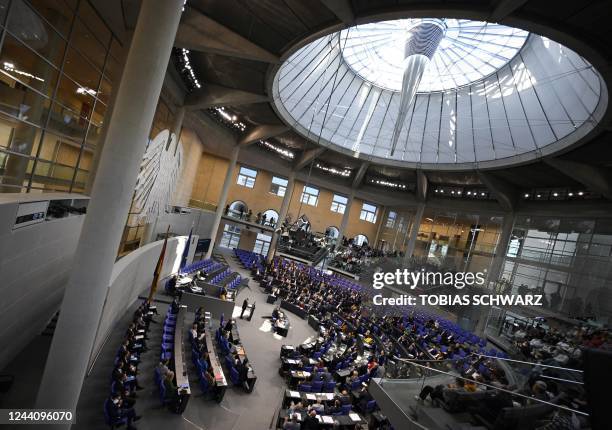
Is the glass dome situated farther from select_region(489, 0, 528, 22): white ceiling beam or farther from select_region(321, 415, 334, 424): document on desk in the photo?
select_region(321, 415, 334, 424): document on desk

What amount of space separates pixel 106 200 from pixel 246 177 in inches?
1207

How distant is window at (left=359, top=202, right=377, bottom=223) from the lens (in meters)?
39.9

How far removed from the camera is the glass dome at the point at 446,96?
1608 cm

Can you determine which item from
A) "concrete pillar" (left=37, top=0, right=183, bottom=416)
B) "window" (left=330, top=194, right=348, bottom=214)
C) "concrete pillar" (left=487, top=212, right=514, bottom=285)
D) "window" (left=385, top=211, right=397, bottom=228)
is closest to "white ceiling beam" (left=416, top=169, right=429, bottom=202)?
"concrete pillar" (left=487, top=212, right=514, bottom=285)

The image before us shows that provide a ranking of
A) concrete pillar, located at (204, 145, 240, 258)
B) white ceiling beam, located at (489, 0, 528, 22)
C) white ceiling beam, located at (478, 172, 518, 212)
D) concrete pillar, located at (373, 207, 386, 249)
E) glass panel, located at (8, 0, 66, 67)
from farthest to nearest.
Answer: concrete pillar, located at (373, 207, 386, 249) → concrete pillar, located at (204, 145, 240, 258) → white ceiling beam, located at (478, 172, 518, 212) → white ceiling beam, located at (489, 0, 528, 22) → glass panel, located at (8, 0, 66, 67)

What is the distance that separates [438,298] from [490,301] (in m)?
3.15

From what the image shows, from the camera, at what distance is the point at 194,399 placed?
9.95 meters

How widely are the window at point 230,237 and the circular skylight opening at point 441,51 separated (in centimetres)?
2151

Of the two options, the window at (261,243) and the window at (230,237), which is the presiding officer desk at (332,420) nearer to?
the window at (261,243)

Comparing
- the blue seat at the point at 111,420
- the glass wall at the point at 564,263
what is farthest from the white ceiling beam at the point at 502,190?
the blue seat at the point at 111,420

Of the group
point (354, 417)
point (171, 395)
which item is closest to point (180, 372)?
point (171, 395)

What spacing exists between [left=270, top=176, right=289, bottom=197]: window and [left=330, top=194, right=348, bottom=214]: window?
19.9ft

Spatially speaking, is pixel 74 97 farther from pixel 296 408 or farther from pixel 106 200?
pixel 296 408

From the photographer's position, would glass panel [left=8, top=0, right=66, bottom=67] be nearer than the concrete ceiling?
Yes
